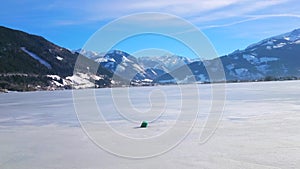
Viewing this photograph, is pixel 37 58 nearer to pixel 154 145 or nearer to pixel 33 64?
pixel 33 64

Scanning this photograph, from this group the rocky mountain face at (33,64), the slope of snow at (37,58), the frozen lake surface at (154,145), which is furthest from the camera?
the slope of snow at (37,58)

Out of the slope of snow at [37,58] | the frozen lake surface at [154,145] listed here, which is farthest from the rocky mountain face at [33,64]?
the frozen lake surface at [154,145]

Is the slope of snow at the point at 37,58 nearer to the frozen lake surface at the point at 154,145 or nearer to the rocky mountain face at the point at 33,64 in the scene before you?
the rocky mountain face at the point at 33,64

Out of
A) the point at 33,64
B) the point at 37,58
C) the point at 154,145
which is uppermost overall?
the point at 37,58

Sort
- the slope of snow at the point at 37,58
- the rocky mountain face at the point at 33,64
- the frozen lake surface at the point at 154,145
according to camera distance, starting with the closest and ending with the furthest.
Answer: the frozen lake surface at the point at 154,145 < the rocky mountain face at the point at 33,64 < the slope of snow at the point at 37,58

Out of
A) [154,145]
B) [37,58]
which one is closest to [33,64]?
[37,58]

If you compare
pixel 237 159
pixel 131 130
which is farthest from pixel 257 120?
pixel 237 159

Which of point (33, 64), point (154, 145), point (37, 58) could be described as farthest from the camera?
point (37, 58)

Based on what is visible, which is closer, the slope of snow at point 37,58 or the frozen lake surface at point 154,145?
the frozen lake surface at point 154,145

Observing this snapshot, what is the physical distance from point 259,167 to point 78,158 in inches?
168

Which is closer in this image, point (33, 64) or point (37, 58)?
point (33, 64)

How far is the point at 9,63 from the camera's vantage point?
444 ft

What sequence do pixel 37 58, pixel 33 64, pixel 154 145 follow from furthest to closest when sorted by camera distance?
pixel 37 58, pixel 33 64, pixel 154 145

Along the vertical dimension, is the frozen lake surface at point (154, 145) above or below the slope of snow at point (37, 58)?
below
